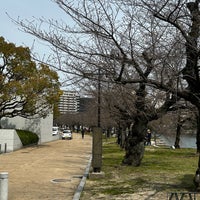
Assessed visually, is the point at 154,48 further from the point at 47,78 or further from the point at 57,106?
the point at 57,106

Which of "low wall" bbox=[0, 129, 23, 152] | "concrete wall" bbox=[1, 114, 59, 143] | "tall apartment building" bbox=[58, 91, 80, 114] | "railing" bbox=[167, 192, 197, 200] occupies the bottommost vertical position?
"railing" bbox=[167, 192, 197, 200]

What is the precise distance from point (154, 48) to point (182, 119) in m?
20.8

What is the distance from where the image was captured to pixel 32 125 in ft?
139

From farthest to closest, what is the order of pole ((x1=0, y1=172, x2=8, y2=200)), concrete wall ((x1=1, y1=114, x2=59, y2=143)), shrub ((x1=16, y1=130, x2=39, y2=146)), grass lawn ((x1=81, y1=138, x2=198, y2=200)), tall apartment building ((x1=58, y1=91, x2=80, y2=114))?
concrete wall ((x1=1, y1=114, x2=59, y2=143)) → shrub ((x1=16, y1=130, x2=39, y2=146)) → tall apartment building ((x1=58, y1=91, x2=80, y2=114)) → grass lawn ((x1=81, y1=138, x2=198, y2=200)) → pole ((x1=0, y1=172, x2=8, y2=200))

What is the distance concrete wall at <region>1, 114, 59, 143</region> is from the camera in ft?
132

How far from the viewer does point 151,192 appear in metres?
10.2

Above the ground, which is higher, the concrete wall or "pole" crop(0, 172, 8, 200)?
the concrete wall

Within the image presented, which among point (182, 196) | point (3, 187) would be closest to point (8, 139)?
point (3, 187)

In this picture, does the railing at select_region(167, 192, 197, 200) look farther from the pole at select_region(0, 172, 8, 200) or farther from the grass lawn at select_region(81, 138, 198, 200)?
the pole at select_region(0, 172, 8, 200)

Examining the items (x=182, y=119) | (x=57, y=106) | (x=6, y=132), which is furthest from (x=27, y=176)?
(x=57, y=106)

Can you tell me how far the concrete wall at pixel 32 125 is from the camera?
132ft

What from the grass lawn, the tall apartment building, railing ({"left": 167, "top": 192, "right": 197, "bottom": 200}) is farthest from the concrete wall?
railing ({"left": 167, "top": 192, "right": 197, "bottom": 200})

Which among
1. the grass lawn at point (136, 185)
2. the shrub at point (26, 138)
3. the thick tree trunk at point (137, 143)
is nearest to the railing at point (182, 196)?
the grass lawn at point (136, 185)

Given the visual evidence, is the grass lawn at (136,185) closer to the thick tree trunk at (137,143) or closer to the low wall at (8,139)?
the thick tree trunk at (137,143)
